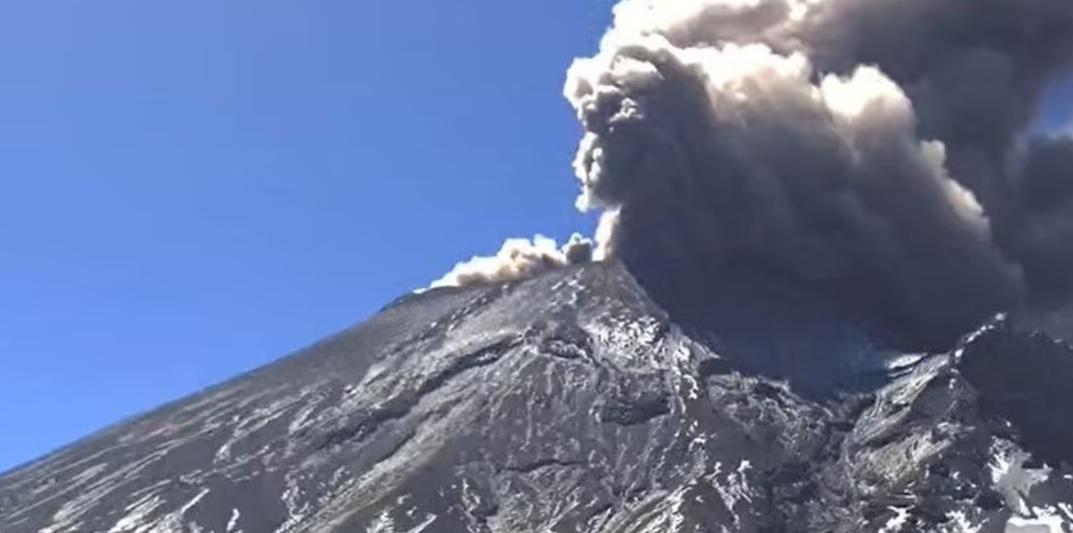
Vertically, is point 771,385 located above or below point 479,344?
below

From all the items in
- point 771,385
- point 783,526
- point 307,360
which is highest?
point 307,360

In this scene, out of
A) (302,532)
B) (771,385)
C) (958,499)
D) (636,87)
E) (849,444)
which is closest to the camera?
(302,532)

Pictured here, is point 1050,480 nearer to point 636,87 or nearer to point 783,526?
point 783,526

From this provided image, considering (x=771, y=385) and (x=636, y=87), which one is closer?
(x=771, y=385)

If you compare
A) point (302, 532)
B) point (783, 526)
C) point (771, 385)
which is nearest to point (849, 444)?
point (771, 385)

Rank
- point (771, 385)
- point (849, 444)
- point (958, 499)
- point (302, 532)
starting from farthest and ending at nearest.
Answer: point (771, 385), point (849, 444), point (958, 499), point (302, 532)

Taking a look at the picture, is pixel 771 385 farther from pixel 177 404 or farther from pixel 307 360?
pixel 177 404
